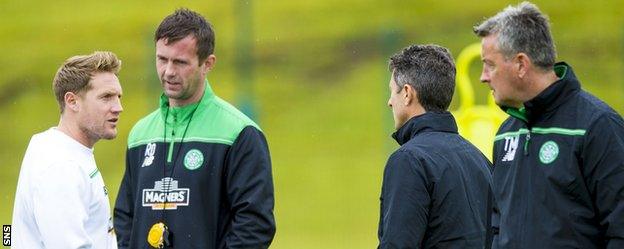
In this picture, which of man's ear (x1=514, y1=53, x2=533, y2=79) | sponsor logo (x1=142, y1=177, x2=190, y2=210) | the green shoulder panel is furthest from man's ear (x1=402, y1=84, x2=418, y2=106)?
sponsor logo (x1=142, y1=177, x2=190, y2=210)

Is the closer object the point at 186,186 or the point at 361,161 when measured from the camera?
the point at 186,186

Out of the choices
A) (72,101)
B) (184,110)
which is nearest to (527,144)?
(184,110)

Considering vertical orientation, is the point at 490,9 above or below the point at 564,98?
above

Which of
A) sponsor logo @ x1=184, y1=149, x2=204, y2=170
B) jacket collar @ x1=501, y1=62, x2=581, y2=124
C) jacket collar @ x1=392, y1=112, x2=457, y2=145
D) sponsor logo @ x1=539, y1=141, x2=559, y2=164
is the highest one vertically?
jacket collar @ x1=501, y1=62, x2=581, y2=124

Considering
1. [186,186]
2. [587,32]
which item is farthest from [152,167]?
[587,32]

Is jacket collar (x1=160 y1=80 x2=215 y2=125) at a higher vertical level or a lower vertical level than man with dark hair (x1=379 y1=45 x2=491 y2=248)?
higher

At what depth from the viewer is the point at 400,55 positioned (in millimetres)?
3742

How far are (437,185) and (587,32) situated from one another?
2.98m

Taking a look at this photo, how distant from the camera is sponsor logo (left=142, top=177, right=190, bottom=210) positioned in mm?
3908

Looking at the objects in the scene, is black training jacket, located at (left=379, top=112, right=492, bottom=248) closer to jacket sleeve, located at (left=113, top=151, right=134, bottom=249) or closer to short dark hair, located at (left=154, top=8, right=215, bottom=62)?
short dark hair, located at (left=154, top=8, right=215, bottom=62)

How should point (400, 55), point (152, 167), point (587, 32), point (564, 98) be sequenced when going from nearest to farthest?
point (564, 98)
point (400, 55)
point (152, 167)
point (587, 32)

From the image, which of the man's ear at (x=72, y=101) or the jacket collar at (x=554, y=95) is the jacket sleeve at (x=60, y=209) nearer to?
the man's ear at (x=72, y=101)

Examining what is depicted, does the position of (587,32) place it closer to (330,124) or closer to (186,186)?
(330,124)

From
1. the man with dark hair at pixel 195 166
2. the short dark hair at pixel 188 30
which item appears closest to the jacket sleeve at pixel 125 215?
the man with dark hair at pixel 195 166
